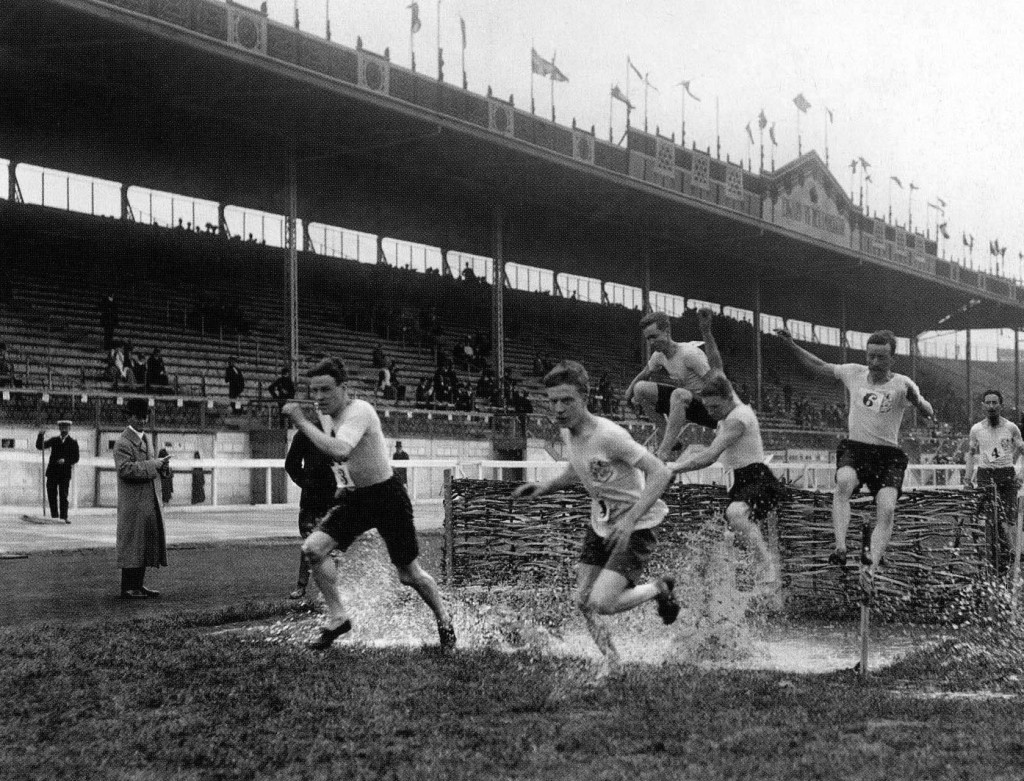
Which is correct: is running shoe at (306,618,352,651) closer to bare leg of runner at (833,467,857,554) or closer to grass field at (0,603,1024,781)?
grass field at (0,603,1024,781)

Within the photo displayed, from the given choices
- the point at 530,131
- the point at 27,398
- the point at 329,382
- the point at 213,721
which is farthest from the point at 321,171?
the point at 213,721

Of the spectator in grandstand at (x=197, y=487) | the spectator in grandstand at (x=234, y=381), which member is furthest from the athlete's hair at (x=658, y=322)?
the spectator in grandstand at (x=234, y=381)

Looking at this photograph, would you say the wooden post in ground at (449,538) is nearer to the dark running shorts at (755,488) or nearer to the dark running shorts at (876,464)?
the dark running shorts at (755,488)

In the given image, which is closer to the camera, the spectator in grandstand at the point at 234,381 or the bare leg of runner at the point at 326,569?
the bare leg of runner at the point at 326,569

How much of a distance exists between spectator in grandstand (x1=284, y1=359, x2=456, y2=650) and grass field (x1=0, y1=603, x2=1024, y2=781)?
332 millimetres

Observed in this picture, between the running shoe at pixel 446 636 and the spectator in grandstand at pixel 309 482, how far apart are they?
335 cm

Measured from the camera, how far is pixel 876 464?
391 inches

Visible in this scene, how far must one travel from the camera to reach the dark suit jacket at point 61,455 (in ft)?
66.6

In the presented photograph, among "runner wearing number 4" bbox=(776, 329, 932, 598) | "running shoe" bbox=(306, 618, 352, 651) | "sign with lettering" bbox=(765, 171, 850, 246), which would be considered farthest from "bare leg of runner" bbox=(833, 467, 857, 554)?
"sign with lettering" bbox=(765, 171, 850, 246)

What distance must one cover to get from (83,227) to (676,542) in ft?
93.1

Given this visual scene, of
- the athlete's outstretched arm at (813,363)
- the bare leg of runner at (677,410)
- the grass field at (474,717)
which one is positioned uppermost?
the athlete's outstretched arm at (813,363)

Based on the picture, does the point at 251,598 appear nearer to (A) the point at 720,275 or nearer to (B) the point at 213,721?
(B) the point at 213,721

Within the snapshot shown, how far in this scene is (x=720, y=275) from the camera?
5506cm

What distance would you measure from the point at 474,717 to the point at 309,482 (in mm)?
5760
